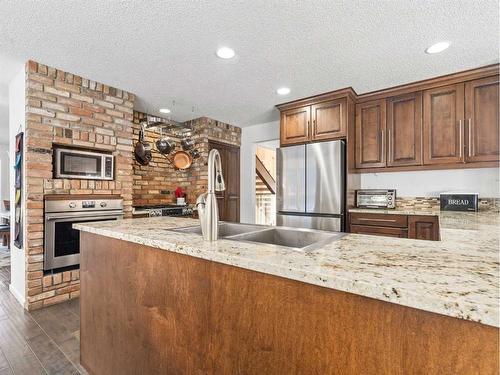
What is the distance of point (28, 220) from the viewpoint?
2377mm

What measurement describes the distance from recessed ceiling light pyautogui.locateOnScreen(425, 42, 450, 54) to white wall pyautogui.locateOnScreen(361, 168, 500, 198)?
1.49 meters

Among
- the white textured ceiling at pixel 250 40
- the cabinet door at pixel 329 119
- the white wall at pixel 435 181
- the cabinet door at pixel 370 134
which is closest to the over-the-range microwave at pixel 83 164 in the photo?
the white textured ceiling at pixel 250 40

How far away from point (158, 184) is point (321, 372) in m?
3.96

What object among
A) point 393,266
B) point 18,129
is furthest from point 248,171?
point 393,266

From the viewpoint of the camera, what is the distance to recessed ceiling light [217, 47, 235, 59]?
7.24 feet

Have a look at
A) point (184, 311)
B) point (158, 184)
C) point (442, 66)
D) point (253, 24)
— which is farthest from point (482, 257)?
point (158, 184)

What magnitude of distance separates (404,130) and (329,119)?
34.8 inches

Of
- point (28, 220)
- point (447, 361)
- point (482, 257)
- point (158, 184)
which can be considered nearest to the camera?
point (447, 361)

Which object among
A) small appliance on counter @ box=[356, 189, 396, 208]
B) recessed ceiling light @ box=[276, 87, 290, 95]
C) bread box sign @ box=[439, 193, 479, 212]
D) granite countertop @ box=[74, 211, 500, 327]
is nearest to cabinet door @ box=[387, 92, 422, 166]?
Result: small appliance on counter @ box=[356, 189, 396, 208]

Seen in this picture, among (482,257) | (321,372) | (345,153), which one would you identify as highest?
(345,153)

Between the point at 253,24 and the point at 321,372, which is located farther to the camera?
the point at 253,24

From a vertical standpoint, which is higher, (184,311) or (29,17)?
(29,17)

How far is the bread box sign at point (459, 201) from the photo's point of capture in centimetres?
269

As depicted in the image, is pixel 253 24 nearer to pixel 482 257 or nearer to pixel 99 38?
pixel 99 38
